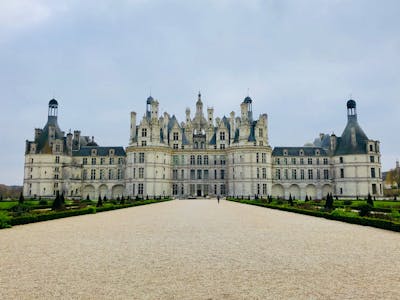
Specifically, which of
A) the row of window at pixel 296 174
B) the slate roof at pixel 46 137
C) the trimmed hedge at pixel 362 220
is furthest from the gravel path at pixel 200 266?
the slate roof at pixel 46 137

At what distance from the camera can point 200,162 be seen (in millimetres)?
64750

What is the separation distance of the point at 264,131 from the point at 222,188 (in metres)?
14.1

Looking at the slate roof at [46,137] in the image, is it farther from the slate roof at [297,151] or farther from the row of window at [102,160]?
the slate roof at [297,151]

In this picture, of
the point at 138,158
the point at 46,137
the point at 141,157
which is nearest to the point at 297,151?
the point at 141,157

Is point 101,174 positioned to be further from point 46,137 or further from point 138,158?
point 46,137

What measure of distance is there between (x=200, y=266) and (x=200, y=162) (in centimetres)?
5674

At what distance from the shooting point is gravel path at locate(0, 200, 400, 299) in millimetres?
6164

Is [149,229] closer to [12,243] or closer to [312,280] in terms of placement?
[12,243]

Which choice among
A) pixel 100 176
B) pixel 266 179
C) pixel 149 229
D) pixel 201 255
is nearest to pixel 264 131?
pixel 266 179

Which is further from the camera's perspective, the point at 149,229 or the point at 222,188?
the point at 222,188

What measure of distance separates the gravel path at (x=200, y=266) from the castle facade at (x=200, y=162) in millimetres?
46245

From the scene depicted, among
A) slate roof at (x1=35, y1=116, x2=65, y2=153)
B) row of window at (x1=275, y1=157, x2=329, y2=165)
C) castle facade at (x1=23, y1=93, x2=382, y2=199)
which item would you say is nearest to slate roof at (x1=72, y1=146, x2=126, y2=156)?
castle facade at (x1=23, y1=93, x2=382, y2=199)

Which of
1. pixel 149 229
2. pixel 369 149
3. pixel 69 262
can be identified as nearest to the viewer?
pixel 69 262

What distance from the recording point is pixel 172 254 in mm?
9438
